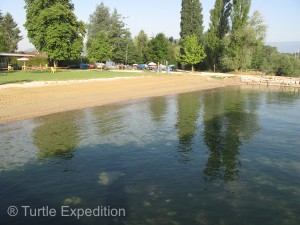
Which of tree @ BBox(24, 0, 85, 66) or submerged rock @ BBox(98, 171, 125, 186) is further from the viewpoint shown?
tree @ BBox(24, 0, 85, 66)

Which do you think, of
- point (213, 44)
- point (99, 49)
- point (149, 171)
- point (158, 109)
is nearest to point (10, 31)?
point (99, 49)

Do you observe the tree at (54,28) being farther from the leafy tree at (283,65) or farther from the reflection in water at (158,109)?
the leafy tree at (283,65)

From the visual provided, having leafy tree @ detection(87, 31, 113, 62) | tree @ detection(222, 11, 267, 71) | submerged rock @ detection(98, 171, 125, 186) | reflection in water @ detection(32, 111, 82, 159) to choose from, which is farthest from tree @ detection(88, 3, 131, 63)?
submerged rock @ detection(98, 171, 125, 186)

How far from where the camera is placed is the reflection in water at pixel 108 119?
22.0 meters

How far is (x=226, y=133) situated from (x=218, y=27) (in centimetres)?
6294

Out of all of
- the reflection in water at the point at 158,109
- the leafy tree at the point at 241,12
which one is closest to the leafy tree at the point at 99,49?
the leafy tree at the point at 241,12

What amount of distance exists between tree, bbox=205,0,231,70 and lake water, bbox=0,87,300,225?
57272 millimetres

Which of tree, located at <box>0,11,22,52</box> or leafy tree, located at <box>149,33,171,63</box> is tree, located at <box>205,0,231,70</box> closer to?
leafy tree, located at <box>149,33,171,63</box>

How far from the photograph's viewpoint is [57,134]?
20297mm

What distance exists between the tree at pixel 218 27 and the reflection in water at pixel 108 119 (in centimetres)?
5414

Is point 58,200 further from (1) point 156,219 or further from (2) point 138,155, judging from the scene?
(2) point 138,155

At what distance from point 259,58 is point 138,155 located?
91.5 meters

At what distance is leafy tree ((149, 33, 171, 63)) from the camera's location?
97188 mm

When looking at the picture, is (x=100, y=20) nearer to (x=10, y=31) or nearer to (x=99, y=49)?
(x=10, y=31)
